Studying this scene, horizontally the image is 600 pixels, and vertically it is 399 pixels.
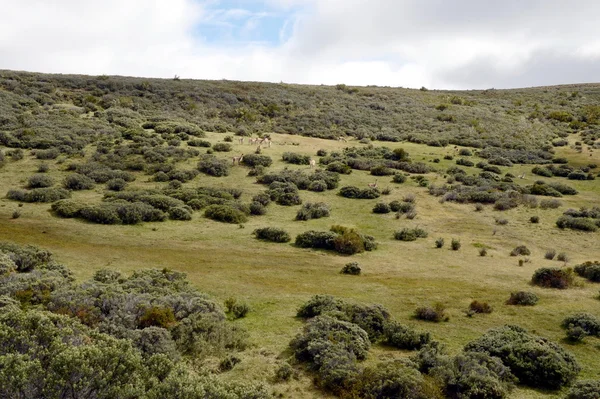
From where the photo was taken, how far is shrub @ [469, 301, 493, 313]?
18172mm

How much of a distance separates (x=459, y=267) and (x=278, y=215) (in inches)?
507

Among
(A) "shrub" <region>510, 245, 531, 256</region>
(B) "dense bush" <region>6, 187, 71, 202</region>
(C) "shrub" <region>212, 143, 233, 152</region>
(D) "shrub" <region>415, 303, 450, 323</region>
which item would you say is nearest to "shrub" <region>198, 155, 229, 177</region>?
(C) "shrub" <region>212, 143, 233, 152</region>

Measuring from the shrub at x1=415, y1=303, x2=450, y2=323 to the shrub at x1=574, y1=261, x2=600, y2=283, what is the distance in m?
9.25

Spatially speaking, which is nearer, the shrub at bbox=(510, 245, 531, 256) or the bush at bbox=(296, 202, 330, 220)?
the shrub at bbox=(510, 245, 531, 256)

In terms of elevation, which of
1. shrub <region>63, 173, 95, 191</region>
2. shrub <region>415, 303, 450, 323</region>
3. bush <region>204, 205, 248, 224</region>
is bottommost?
shrub <region>415, 303, 450, 323</region>

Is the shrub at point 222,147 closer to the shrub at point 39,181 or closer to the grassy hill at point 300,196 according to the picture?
the grassy hill at point 300,196

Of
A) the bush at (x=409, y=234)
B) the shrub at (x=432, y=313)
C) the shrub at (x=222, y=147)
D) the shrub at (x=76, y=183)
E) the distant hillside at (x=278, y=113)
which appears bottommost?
the shrub at (x=432, y=313)

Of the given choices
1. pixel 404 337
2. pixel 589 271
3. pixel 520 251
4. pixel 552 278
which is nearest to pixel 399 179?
pixel 520 251

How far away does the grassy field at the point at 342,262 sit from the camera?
16.7 meters

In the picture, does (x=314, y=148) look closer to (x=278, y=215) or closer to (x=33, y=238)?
(x=278, y=215)

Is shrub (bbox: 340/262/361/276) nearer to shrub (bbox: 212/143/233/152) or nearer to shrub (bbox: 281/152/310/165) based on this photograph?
shrub (bbox: 281/152/310/165)

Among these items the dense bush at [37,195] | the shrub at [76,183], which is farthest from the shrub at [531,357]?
the shrub at [76,183]

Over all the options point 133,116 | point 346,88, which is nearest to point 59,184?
point 133,116

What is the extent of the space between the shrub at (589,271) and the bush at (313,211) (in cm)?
1555
